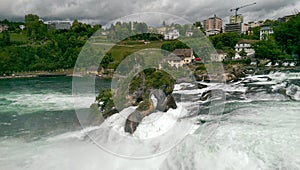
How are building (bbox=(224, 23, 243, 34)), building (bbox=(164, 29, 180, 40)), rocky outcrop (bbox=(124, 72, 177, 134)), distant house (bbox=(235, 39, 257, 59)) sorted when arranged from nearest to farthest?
1. building (bbox=(164, 29, 180, 40))
2. rocky outcrop (bbox=(124, 72, 177, 134))
3. distant house (bbox=(235, 39, 257, 59))
4. building (bbox=(224, 23, 243, 34))

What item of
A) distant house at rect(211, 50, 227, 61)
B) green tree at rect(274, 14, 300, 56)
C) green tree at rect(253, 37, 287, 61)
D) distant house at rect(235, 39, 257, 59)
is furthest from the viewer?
distant house at rect(235, 39, 257, 59)

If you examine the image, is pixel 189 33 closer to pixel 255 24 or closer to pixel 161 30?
pixel 161 30

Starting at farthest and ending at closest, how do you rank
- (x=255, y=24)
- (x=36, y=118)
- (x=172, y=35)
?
1. (x=255, y=24)
2. (x=36, y=118)
3. (x=172, y=35)

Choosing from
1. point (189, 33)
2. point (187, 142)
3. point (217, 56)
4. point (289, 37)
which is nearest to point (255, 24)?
point (289, 37)

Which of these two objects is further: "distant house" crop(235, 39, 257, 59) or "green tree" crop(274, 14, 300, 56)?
"distant house" crop(235, 39, 257, 59)

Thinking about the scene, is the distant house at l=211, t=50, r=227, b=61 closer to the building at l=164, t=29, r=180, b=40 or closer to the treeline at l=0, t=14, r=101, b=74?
the building at l=164, t=29, r=180, b=40

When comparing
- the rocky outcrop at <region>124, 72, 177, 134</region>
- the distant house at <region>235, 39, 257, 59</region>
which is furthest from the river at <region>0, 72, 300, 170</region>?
the distant house at <region>235, 39, 257, 59</region>

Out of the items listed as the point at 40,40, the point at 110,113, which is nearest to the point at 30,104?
the point at 110,113

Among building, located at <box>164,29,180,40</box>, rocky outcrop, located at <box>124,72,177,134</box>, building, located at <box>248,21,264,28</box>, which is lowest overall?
rocky outcrop, located at <box>124,72,177,134</box>
